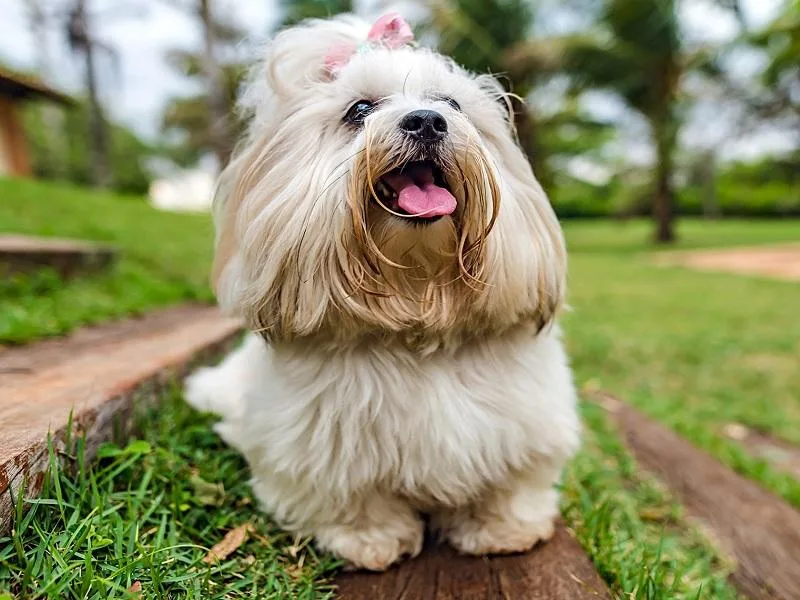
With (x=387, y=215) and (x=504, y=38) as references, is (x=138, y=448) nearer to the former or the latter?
(x=387, y=215)

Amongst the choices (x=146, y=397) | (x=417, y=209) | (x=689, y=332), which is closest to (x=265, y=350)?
(x=146, y=397)

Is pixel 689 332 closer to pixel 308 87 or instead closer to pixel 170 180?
pixel 308 87

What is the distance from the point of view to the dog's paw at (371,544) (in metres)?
1.76

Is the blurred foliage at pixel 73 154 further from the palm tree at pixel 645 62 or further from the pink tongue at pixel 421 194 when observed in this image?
the pink tongue at pixel 421 194

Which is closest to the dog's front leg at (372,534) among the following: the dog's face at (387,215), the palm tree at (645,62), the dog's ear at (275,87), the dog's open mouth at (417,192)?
the dog's face at (387,215)

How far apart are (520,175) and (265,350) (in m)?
0.93

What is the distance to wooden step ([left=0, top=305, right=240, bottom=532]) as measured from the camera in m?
1.46

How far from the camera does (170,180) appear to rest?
38.5 metres

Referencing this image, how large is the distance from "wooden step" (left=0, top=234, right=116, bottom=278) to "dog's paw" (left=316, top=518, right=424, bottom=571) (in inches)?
130

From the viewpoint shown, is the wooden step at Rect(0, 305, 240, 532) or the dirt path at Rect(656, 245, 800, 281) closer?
the wooden step at Rect(0, 305, 240, 532)

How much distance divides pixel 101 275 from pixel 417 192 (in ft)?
13.9

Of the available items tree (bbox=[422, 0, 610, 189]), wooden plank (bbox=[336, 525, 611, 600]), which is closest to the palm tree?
tree (bbox=[422, 0, 610, 189])

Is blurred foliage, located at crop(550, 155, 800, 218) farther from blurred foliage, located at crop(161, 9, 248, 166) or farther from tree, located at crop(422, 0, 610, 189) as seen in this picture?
blurred foliage, located at crop(161, 9, 248, 166)

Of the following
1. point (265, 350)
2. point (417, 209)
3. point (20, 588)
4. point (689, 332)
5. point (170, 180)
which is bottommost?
point (170, 180)
